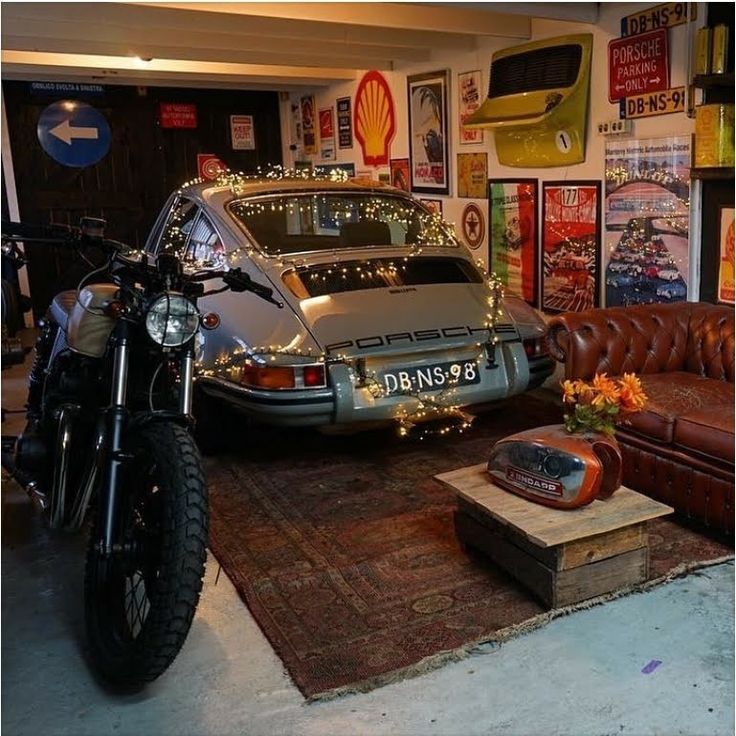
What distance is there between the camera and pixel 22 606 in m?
2.67

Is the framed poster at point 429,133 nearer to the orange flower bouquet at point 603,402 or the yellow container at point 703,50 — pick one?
the yellow container at point 703,50

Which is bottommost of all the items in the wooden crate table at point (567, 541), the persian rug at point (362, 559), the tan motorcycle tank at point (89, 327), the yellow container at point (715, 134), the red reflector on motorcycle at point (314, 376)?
the persian rug at point (362, 559)

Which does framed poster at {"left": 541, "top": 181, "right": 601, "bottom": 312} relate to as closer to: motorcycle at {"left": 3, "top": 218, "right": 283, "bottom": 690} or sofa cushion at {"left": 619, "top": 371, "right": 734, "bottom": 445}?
sofa cushion at {"left": 619, "top": 371, "right": 734, "bottom": 445}

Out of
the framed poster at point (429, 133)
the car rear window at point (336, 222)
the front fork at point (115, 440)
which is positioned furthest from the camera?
the framed poster at point (429, 133)

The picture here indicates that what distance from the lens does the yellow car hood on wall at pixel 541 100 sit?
4754mm

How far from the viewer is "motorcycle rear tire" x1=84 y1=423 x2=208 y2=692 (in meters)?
1.99

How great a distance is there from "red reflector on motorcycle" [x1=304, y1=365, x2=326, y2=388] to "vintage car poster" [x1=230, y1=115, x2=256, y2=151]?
254 inches

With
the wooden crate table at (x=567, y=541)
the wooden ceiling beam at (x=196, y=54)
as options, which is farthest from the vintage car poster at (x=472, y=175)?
the wooden crate table at (x=567, y=541)

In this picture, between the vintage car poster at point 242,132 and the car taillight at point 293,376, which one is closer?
the car taillight at point 293,376

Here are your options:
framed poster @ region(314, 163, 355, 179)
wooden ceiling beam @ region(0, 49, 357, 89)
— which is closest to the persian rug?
wooden ceiling beam @ region(0, 49, 357, 89)

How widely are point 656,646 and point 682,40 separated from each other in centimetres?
328

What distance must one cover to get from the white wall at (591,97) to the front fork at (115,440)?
129 inches

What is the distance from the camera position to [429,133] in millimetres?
6438

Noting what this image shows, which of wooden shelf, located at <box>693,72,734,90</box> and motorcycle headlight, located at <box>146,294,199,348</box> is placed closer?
motorcycle headlight, located at <box>146,294,199,348</box>
